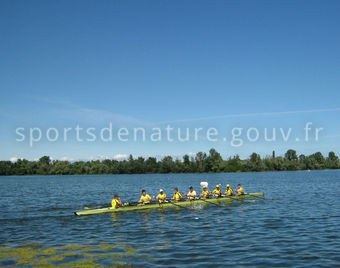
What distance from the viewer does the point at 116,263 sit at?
45.3ft

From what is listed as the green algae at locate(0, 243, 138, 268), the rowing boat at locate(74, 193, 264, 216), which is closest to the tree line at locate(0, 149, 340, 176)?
the rowing boat at locate(74, 193, 264, 216)

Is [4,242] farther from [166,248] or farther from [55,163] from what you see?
[55,163]

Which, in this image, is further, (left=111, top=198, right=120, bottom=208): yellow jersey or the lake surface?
(left=111, top=198, right=120, bottom=208): yellow jersey

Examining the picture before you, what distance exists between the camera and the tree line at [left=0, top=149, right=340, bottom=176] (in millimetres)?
171750


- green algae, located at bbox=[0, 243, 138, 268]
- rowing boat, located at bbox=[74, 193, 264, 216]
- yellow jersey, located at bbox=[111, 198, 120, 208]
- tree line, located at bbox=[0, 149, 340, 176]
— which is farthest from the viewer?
tree line, located at bbox=[0, 149, 340, 176]

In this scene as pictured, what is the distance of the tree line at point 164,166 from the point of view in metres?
172

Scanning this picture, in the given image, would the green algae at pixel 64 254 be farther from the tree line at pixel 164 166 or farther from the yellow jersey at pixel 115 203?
the tree line at pixel 164 166

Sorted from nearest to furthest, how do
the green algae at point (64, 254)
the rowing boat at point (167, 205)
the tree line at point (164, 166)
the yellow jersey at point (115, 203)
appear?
the green algae at point (64, 254) → the rowing boat at point (167, 205) → the yellow jersey at point (115, 203) → the tree line at point (164, 166)

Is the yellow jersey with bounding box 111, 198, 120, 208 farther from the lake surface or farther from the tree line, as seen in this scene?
the tree line

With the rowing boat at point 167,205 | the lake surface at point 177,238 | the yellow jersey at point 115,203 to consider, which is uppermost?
the yellow jersey at point 115,203

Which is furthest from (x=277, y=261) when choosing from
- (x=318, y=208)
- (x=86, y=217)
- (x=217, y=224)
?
(x=318, y=208)

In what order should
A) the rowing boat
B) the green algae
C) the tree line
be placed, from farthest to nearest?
1. the tree line
2. the rowing boat
3. the green algae

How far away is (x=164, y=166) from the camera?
176 metres

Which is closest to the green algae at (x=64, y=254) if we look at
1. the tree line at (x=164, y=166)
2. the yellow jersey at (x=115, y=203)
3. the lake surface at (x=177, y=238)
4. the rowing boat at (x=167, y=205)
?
the lake surface at (x=177, y=238)
